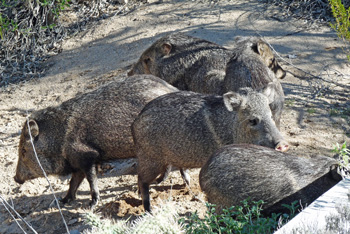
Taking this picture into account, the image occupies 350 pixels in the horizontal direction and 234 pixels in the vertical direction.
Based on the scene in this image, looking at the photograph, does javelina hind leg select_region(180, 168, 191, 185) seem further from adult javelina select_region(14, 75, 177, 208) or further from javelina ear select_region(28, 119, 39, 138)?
javelina ear select_region(28, 119, 39, 138)

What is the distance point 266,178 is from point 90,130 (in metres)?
2.21

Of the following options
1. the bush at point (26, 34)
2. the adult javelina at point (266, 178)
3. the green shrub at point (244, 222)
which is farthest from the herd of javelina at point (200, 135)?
the bush at point (26, 34)

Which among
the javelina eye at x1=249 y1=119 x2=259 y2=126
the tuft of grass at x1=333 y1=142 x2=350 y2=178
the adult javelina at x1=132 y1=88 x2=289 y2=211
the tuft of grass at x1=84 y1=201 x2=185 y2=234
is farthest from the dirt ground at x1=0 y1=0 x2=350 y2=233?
the tuft of grass at x1=333 y1=142 x2=350 y2=178

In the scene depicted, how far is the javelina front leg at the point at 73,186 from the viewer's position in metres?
5.29

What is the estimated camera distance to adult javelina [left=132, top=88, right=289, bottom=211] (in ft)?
14.6

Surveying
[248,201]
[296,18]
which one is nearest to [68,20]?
[296,18]

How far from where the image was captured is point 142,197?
479cm

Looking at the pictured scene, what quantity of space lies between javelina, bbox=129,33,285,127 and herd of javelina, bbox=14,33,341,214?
0.05 feet

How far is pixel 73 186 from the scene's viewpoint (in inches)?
209

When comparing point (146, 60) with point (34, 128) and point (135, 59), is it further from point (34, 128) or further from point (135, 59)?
point (34, 128)

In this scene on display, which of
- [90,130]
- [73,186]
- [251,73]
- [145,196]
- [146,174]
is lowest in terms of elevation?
[73,186]

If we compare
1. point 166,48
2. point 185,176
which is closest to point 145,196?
point 185,176

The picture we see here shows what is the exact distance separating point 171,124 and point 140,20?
13.2 feet

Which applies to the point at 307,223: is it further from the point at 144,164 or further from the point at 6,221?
the point at 6,221
